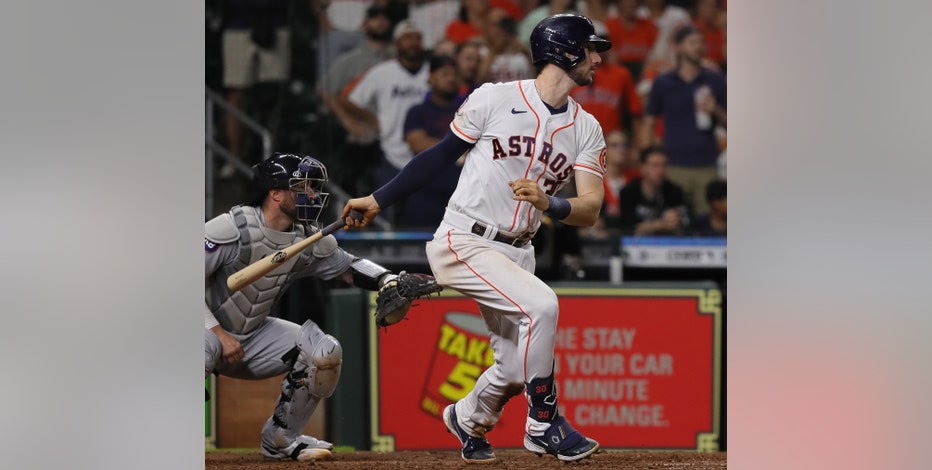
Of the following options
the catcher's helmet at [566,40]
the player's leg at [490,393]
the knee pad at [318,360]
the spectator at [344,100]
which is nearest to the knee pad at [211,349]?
the knee pad at [318,360]

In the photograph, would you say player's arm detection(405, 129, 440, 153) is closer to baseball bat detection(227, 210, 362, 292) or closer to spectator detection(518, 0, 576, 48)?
spectator detection(518, 0, 576, 48)

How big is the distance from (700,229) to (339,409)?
2.72 meters

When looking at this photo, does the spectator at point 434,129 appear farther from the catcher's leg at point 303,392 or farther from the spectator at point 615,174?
the catcher's leg at point 303,392

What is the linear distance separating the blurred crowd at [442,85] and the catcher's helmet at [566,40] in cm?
194

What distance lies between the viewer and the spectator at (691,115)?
840 cm

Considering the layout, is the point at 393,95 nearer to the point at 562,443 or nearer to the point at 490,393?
the point at 490,393

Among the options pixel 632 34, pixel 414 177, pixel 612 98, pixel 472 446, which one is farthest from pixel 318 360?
pixel 632 34

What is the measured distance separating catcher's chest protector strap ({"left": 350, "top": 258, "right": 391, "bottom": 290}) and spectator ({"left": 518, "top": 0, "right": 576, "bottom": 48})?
3431 millimetres

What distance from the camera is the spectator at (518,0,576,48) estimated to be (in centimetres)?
814

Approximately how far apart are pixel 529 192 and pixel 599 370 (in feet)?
9.02

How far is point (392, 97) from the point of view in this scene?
7176 millimetres

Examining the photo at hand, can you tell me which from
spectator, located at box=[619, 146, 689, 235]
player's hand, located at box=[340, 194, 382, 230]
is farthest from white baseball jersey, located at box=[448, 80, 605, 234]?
spectator, located at box=[619, 146, 689, 235]
